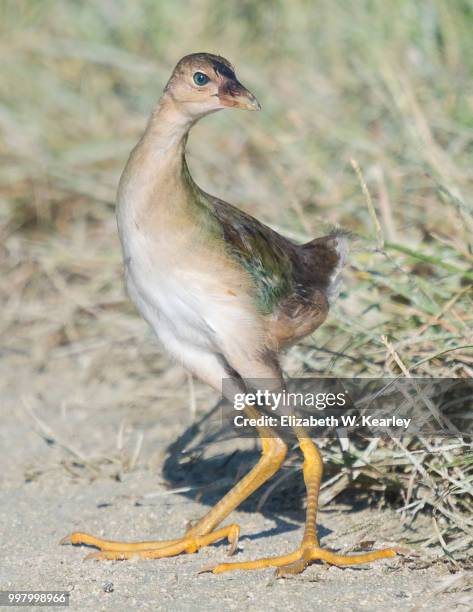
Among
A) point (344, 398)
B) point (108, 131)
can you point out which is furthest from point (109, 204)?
point (344, 398)

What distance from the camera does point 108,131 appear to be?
691 centimetres

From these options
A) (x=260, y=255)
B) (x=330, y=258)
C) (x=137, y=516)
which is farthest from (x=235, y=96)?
(x=137, y=516)

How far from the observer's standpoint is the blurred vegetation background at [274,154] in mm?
4398

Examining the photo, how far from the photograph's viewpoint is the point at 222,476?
4.38 meters

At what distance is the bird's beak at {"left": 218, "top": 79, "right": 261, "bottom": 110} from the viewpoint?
3373 mm

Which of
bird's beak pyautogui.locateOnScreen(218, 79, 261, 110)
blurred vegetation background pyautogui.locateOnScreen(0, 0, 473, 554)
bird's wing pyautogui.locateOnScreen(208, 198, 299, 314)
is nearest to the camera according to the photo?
bird's beak pyautogui.locateOnScreen(218, 79, 261, 110)

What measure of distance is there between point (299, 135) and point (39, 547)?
307 cm

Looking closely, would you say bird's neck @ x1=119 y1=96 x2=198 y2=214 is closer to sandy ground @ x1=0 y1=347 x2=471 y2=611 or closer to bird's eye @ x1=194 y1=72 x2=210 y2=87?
bird's eye @ x1=194 y1=72 x2=210 y2=87

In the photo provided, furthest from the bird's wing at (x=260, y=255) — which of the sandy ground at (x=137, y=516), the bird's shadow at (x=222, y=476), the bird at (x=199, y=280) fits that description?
the sandy ground at (x=137, y=516)

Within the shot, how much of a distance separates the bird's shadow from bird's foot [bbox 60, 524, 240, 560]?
0.17 meters

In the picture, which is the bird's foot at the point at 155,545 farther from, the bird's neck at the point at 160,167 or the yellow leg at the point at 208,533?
the bird's neck at the point at 160,167

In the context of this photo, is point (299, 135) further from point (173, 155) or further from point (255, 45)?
point (173, 155)

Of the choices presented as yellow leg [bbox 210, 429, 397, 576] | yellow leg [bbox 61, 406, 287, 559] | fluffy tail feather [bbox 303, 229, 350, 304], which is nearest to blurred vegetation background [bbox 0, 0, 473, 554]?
fluffy tail feather [bbox 303, 229, 350, 304]

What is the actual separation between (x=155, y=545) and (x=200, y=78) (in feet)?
4.98
